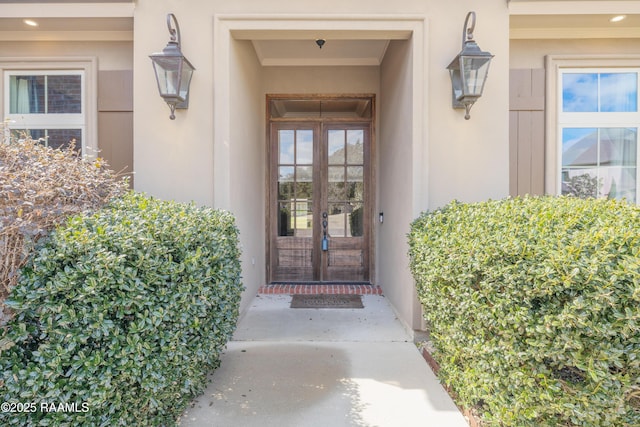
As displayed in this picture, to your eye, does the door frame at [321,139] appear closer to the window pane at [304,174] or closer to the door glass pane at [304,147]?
the door glass pane at [304,147]

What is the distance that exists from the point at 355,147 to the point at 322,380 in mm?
3577

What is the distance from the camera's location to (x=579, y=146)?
4.12 m

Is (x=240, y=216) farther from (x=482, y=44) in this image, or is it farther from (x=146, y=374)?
(x=482, y=44)

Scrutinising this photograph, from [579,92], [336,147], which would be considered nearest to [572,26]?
[579,92]

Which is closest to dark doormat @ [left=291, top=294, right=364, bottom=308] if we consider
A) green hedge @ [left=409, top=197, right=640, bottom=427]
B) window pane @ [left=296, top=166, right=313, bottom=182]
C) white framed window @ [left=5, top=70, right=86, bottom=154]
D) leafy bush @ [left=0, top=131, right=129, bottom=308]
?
window pane @ [left=296, top=166, right=313, bottom=182]

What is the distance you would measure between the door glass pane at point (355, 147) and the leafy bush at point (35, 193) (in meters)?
3.33

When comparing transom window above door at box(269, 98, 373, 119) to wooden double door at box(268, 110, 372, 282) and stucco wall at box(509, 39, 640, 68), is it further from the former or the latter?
stucco wall at box(509, 39, 640, 68)

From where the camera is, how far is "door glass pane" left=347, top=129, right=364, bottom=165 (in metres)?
5.30

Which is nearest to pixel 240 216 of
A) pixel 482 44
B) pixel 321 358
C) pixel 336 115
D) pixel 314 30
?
pixel 321 358

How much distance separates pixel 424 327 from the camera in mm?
3297

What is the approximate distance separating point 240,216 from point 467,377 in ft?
8.67

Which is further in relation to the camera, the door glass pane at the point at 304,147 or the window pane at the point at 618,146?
the door glass pane at the point at 304,147

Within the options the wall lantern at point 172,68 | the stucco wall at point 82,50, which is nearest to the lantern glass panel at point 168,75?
the wall lantern at point 172,68

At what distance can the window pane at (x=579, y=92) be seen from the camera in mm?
4086
